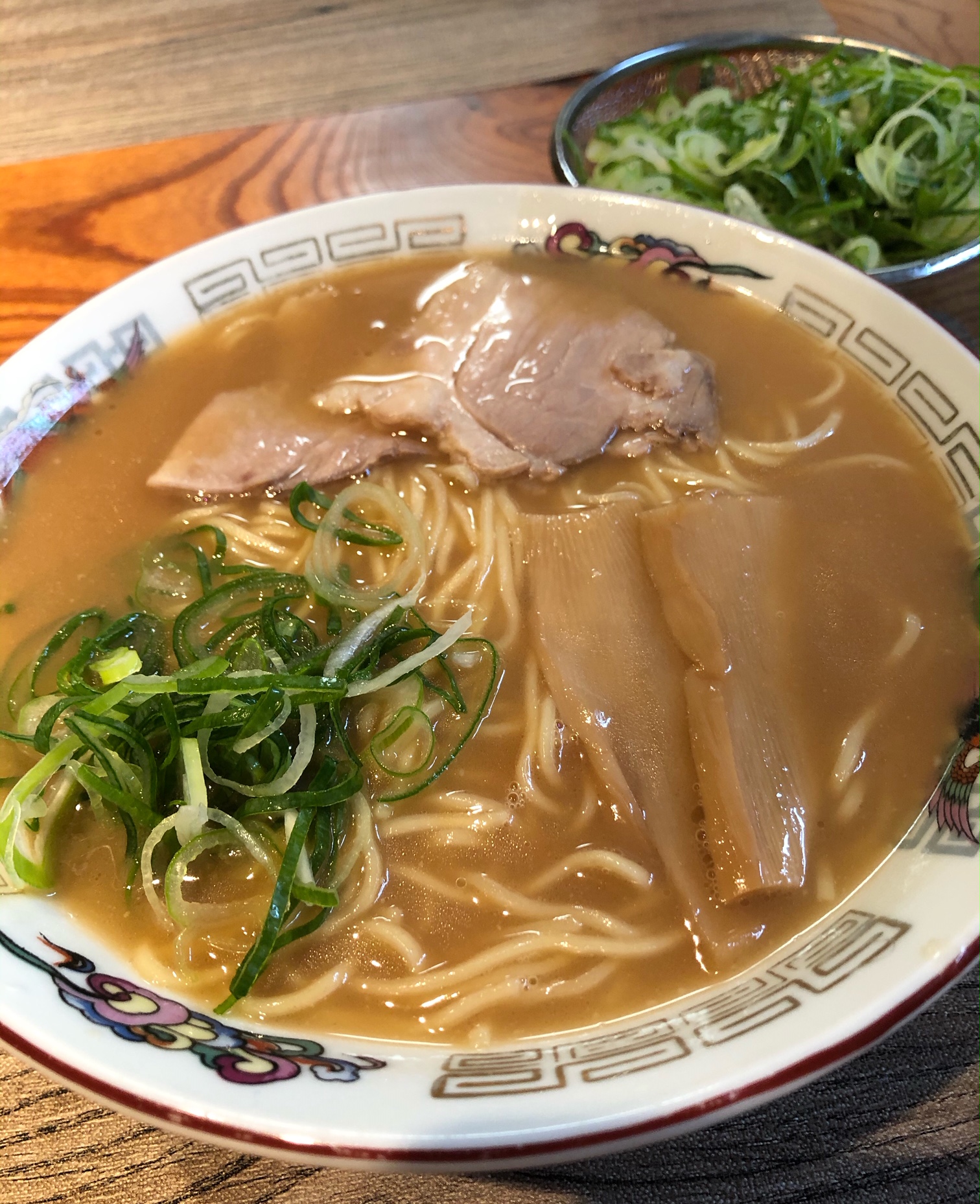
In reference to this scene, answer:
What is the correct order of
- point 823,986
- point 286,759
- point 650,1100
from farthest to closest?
1. point 286,759
2. point 823,986
3. point 650,1100

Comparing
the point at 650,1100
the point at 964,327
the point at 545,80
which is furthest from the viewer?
the point at 545,80

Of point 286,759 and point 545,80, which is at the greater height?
point 545,80

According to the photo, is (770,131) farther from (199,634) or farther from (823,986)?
(823,986)

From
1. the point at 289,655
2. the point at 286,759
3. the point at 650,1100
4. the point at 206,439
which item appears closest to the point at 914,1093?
the point at 650,1100

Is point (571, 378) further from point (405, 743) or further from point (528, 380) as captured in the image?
point (405, 743)

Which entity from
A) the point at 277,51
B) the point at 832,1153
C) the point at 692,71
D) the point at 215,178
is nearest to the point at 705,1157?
the point at 832,1153

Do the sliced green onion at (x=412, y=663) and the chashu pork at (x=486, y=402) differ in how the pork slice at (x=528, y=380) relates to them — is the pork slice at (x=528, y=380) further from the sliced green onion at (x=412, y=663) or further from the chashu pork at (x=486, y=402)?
the sliced green onion at (x=412, y=663)
